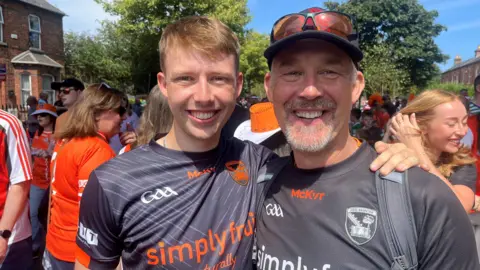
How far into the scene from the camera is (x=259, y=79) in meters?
39.0

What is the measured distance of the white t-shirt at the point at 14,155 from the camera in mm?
2752

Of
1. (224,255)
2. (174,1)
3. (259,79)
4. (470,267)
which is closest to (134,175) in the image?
→ (224,255)

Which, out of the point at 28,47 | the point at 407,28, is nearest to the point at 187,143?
the point at 28,47

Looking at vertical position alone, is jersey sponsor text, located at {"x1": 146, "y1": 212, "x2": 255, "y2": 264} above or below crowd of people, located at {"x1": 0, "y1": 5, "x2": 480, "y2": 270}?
below

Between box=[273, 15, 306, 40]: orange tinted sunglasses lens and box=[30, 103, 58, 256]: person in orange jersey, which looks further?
box=[30, 103, 58, 256]: person in orange jersey

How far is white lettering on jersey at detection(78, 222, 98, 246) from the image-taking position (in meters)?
1.61

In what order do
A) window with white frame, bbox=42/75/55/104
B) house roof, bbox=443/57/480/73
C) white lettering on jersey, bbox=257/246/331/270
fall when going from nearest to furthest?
1. white lettering on jersey, bbox=257/246/331/270
2. window with white frame, bbox=42/75/55/104
3. house roof, bbox=443/57/480/73

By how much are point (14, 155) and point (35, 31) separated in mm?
21328

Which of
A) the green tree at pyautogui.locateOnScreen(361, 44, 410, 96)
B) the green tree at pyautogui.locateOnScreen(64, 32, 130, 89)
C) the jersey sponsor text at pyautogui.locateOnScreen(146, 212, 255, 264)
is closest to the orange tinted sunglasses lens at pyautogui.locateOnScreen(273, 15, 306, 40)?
the jersey sponsor text at pyautogui.locateOnScreen(146, 212, 255, 264)

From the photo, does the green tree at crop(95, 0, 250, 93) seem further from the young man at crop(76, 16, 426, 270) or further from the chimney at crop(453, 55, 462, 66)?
the chimney at crop(453, 55, 462, 66)

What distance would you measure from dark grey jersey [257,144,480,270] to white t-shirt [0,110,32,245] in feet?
7.00

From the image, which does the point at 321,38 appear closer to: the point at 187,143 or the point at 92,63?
the point at 187,143

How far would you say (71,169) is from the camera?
2.81 metres

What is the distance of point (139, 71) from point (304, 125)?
20868 mm
